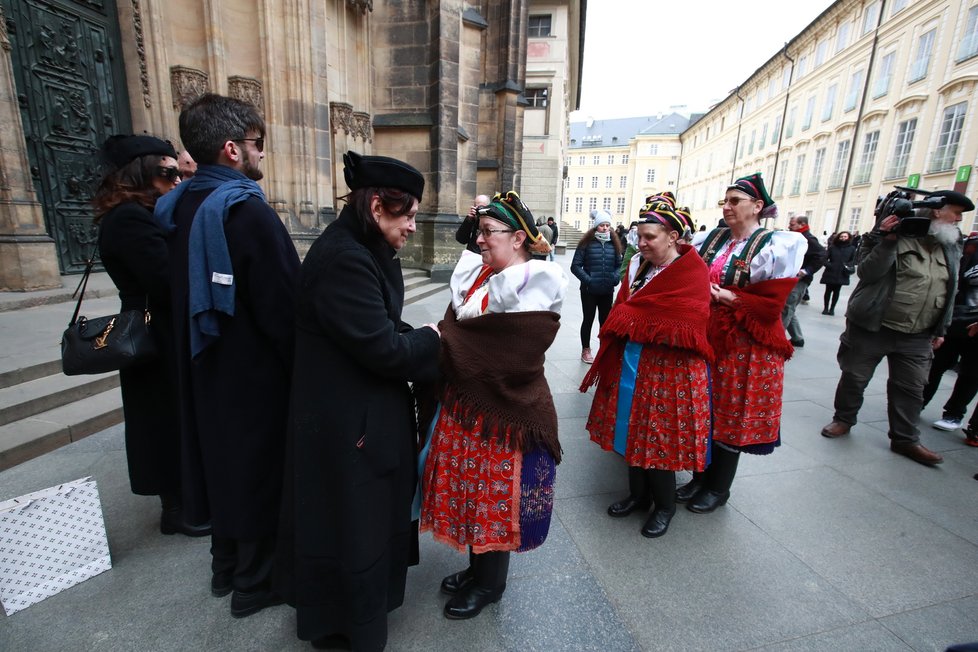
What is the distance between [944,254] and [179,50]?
928cm

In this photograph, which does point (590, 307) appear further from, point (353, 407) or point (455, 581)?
point (353, 407)

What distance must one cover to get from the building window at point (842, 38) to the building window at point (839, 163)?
255 inches

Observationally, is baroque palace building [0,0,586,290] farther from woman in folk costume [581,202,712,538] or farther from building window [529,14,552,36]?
building window [529,14,552,36]

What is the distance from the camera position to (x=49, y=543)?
1.94 metres

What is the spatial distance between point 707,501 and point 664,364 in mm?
1087

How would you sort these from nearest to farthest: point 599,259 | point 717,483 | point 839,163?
point 717,483 < point 599,259 < point 839,163

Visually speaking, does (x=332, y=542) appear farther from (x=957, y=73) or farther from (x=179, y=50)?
(x=957, y=73)

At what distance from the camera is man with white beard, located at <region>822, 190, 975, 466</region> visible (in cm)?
346

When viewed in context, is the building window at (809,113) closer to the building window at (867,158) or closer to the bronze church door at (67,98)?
the building window at (867,158)

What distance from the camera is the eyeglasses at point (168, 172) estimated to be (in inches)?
83.1

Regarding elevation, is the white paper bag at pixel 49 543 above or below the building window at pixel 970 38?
below

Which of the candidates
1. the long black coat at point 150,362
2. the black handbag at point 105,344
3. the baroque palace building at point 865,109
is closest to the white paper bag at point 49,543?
the long black coat at point 150,362

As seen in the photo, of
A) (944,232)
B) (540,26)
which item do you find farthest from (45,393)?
(540,26)

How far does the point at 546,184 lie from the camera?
26703 millimetres
